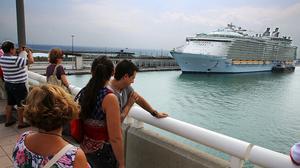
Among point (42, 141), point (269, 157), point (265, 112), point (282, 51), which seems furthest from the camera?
point (282, 51)

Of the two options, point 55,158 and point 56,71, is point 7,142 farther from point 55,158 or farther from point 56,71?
point 55,158

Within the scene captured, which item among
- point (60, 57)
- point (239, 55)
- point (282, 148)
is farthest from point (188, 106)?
point (239, 55)

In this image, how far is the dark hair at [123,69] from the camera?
202 centimetres

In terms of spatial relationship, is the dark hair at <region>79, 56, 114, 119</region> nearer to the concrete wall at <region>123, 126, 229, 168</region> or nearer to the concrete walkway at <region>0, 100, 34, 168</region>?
the concrete wall at <region>123, 126, 229, 168</region>

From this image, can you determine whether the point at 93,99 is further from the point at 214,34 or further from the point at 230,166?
the point at 214,34

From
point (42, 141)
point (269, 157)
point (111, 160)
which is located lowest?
point (111, 160)

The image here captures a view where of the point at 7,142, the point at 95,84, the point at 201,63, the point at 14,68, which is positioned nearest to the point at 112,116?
the point at 95,84

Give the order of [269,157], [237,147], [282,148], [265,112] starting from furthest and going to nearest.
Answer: [265,112] → [282,148] → [237,147] → [269,157]

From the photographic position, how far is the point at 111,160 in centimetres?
198

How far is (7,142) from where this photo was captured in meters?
3.84

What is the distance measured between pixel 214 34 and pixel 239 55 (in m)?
6.84

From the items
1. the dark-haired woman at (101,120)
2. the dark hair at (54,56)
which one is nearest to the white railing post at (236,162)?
the dark-haired woman at (101,120)

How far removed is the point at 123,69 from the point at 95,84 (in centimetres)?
25

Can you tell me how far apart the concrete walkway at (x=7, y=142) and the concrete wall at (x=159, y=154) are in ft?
5.15
